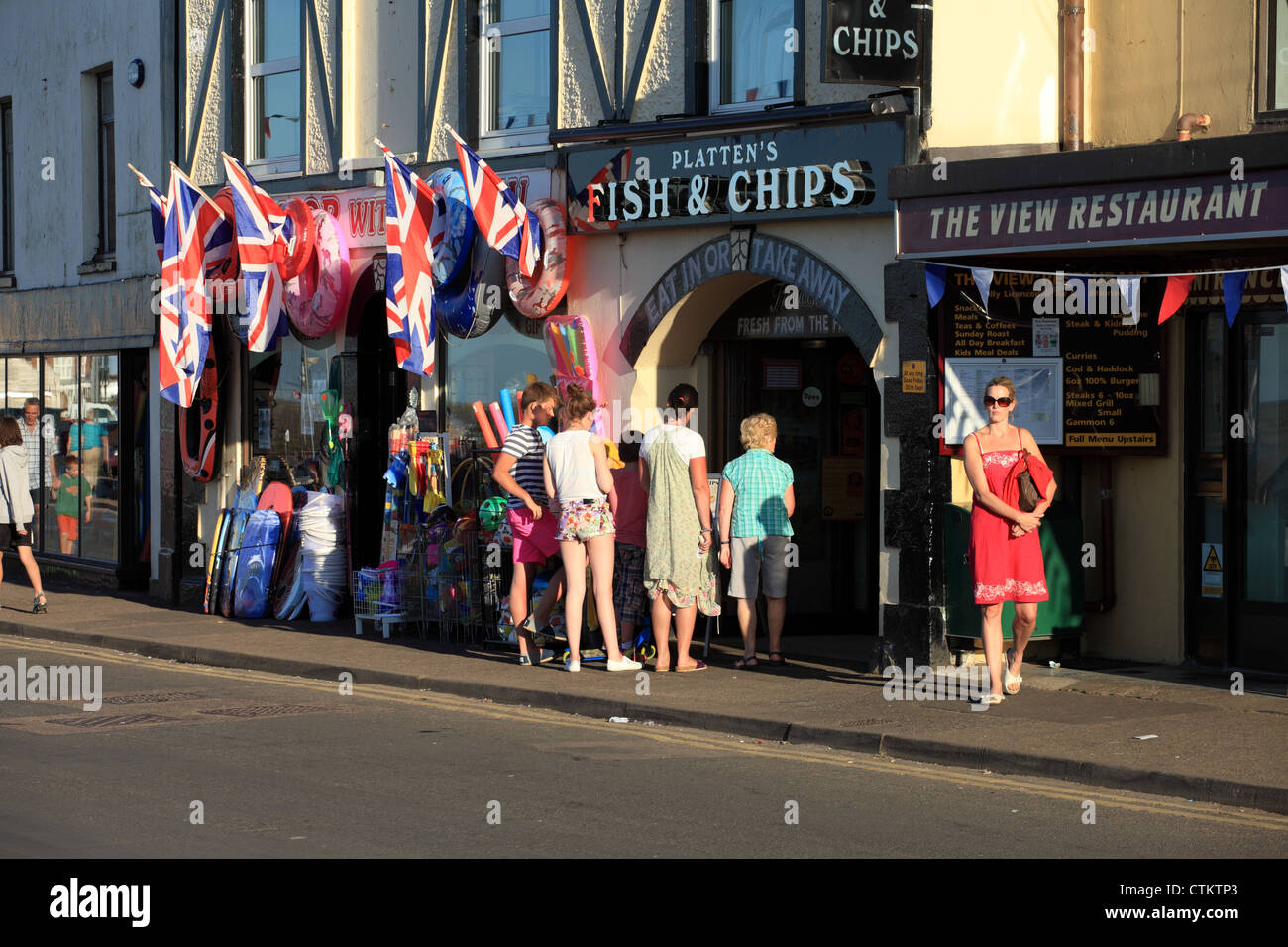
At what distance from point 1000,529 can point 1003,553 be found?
146 millimetres

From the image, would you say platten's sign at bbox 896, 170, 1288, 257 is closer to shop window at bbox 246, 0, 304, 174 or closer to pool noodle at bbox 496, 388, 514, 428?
pool noodle at bbox 496, 388, 514, 428

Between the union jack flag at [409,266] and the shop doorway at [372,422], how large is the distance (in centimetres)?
187

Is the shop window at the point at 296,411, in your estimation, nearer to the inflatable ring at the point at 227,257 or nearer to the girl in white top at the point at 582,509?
the inflatable ring at the point at 227,257

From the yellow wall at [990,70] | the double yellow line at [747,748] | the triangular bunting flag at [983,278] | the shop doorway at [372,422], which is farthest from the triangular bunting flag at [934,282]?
the shop doorway at [372,422]

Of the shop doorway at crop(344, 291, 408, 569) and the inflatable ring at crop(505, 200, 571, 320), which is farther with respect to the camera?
the shop doorway at crop(344, 291, 408, 569)

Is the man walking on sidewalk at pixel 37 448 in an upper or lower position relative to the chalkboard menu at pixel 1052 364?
lower

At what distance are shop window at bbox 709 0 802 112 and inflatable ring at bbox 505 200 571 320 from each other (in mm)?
1656

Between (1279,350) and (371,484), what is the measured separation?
8734 millimetres

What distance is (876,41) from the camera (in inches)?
465

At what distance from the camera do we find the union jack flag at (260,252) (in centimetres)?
1652

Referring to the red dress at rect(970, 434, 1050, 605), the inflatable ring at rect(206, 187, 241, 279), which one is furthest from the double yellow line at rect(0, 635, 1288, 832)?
the inflatable ring at rect(206, 187, 241, 279)

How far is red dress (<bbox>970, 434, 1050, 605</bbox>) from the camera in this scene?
10.8 metres

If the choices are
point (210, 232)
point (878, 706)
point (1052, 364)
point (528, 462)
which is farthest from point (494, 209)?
point (878, 706)

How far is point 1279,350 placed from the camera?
38.5 ft
